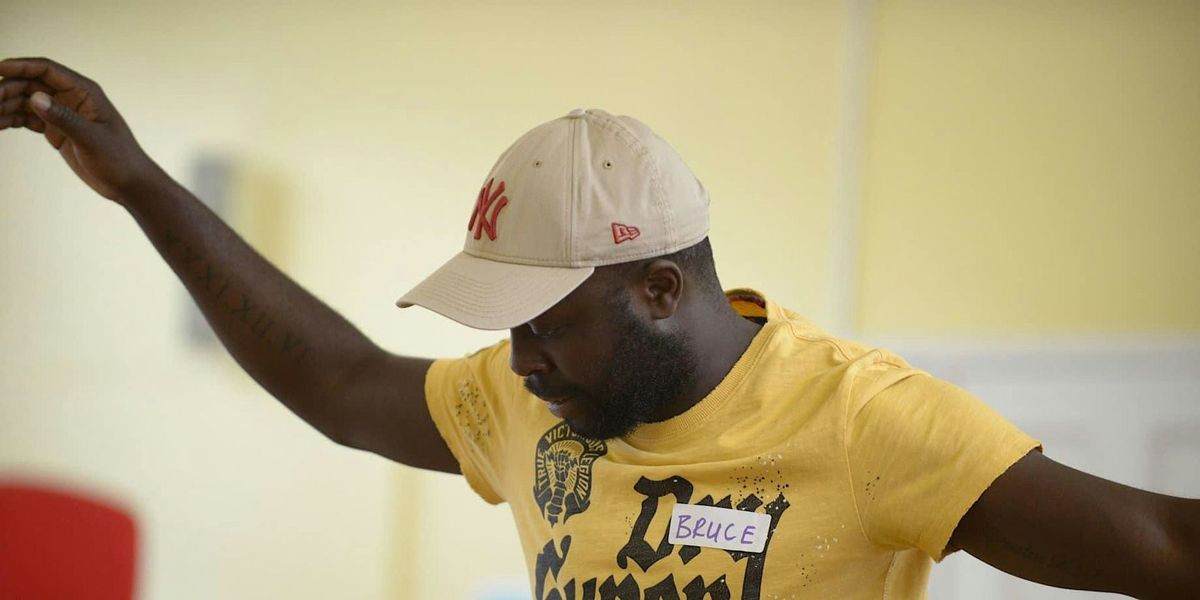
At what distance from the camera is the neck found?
1347mm

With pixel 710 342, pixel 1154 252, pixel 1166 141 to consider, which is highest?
pixel 1166 141

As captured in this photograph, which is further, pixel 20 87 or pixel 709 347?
pixel 20 87

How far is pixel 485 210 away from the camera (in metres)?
1.35

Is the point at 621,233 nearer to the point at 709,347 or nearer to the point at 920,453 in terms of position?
the point at 709,347

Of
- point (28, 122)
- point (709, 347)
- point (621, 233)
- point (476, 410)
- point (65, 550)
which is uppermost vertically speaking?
point (28, 122)

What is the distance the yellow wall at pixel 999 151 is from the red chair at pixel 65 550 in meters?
1.80

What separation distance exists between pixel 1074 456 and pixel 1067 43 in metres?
0.99

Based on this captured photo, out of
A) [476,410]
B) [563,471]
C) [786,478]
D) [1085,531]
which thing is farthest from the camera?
[476,410]

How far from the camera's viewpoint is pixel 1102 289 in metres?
2.88

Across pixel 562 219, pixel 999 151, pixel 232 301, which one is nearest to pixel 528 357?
pixel 562 219

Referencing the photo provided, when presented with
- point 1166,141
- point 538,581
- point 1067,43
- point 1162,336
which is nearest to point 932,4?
point 1067,43

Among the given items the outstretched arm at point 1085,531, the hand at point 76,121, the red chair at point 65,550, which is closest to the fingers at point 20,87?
the hand at point 76,121

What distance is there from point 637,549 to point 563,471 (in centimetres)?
15

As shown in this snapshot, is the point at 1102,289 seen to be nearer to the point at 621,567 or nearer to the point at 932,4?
the point at 932,4
